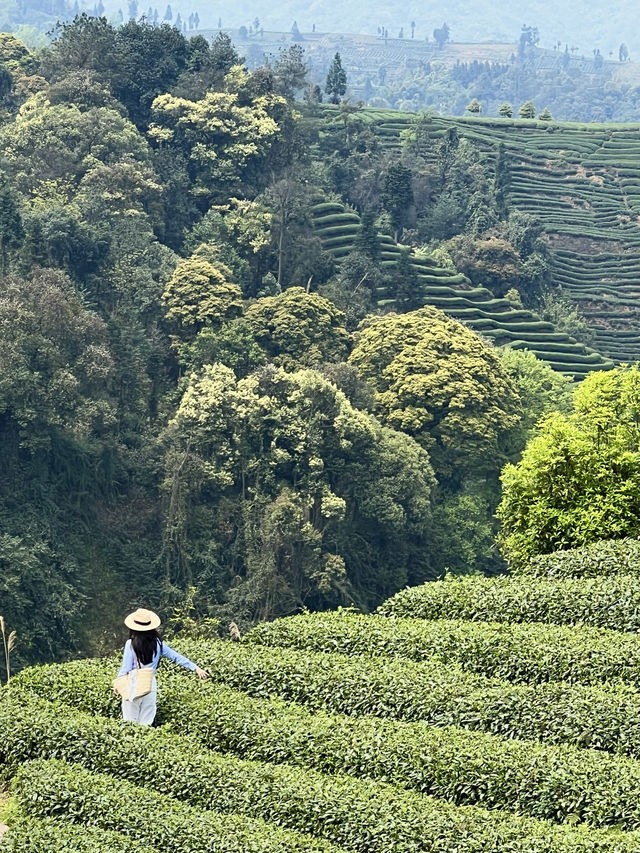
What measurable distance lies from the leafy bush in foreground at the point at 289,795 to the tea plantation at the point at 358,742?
0.02m

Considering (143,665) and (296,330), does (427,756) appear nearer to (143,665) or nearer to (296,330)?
(143,665)

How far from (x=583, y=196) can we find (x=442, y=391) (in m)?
43.6

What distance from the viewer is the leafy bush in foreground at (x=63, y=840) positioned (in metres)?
10.5

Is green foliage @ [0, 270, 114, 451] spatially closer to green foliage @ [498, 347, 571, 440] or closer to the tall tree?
green foliage @ [498, 347, 571, 440]

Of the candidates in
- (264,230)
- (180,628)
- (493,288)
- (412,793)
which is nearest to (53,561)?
(180,628)

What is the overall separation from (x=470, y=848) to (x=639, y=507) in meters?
11.4

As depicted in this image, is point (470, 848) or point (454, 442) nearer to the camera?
point (470, 848)

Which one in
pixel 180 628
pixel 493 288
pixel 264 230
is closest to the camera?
pixel 180 628

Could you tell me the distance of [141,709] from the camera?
496 inches

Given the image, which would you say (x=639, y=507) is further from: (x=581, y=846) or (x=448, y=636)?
(x=581, y=846)

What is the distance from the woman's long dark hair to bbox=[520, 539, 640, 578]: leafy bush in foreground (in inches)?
289

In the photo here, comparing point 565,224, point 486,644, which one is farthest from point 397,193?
point 486,644

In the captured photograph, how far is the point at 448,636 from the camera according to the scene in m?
15.1

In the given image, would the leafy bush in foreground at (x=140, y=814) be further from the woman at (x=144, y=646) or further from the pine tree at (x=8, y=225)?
the pine tree at (x=8, y=225)
